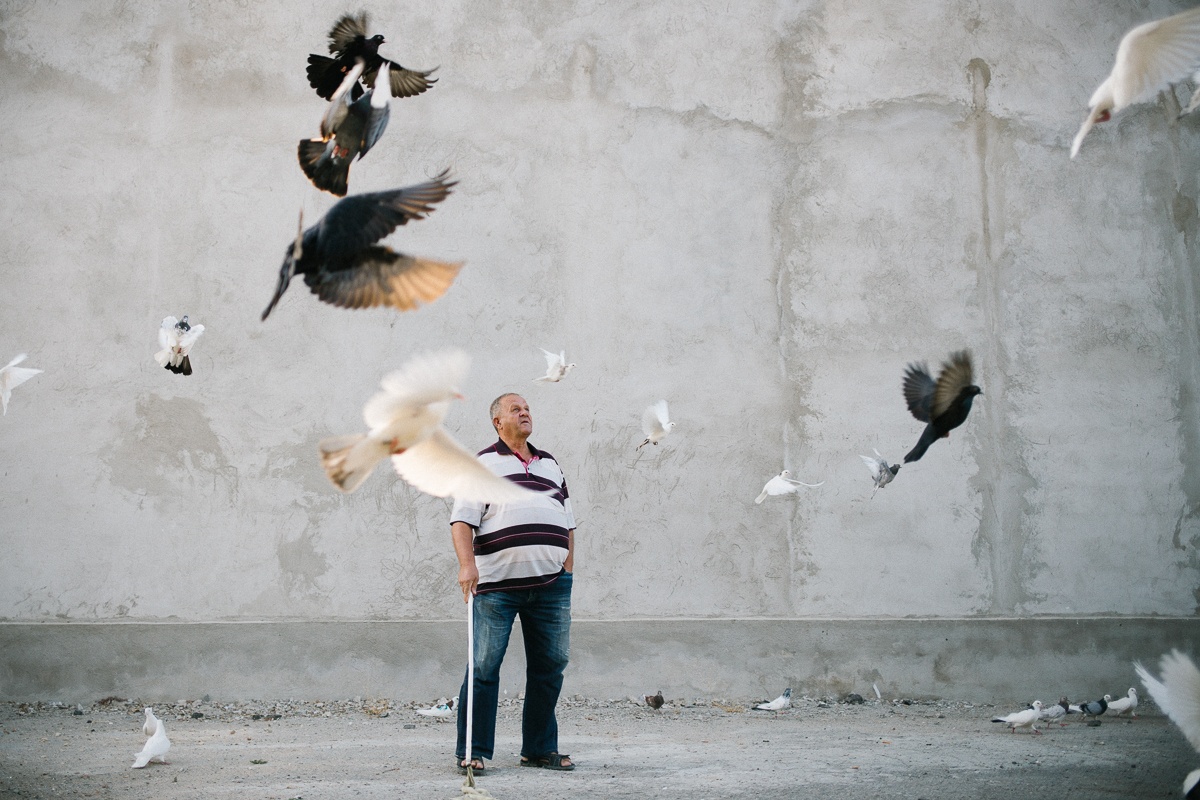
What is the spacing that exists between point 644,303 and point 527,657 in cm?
339

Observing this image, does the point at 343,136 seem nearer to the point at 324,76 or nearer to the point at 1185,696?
→ the point at 324,76

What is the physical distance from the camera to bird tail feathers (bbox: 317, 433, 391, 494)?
3.20m

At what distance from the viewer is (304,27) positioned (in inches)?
298

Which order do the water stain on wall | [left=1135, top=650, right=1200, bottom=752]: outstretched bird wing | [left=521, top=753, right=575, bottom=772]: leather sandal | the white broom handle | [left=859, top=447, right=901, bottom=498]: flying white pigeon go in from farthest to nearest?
1. the water stain on wall
2. [left=859, top=447, right=901, bottom=498]: flying white pigeon
3. [left=521, top=753, right=575, bottom=772]: leather sandal
4. the white broom handle
5. [left=1135, top=650, right=1200, bottom=752]: outstretched bird wing

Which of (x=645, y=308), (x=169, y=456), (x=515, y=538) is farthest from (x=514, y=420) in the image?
(x=169, y=456)

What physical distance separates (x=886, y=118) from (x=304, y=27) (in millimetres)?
4080

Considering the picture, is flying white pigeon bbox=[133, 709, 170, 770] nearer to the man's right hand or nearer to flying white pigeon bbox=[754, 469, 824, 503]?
the man's right hand

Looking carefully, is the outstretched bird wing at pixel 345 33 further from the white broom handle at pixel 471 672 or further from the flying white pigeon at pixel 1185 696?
the flying white pigeon at pixel 1185 696

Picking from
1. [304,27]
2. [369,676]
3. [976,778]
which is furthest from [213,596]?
[976,778]

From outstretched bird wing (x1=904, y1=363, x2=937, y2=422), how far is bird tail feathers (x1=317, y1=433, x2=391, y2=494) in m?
2.18

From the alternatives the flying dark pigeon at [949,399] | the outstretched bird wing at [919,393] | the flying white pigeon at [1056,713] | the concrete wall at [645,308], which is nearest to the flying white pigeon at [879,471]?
A: the concrete wall at [645,308]

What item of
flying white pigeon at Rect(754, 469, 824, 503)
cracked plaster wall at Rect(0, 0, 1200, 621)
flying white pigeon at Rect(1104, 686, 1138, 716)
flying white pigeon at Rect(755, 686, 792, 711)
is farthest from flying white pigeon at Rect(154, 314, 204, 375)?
flying white pigeon at Rect(1104, 686, 1138, 716)

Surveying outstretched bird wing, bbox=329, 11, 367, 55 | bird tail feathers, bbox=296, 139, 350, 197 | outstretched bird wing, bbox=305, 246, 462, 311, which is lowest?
outstretched bird wing, bbox=305, 246, 462, 311

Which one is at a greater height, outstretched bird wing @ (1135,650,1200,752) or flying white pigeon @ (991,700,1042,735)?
outstretched bird wing @ (1135,650,1200,752)
